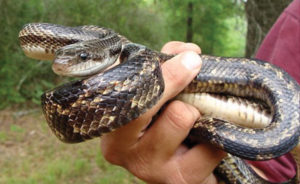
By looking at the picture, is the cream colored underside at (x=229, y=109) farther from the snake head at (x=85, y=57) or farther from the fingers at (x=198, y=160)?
the snake head at (x=85, y=57)

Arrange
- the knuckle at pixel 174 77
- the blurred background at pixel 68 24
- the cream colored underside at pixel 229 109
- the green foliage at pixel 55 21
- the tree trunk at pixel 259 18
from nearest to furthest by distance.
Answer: the knuckle at pixel 174 77, the cream colored underside at pixel 229 109, the tree trunk at pixel 259 18, the blurred background at pixel 68 24, the green foliage at pixel 55 21

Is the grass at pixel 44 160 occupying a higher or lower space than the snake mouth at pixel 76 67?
lower

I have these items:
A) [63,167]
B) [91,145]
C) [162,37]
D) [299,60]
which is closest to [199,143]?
[299,60]

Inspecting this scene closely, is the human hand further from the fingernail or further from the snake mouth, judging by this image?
the snake mouth

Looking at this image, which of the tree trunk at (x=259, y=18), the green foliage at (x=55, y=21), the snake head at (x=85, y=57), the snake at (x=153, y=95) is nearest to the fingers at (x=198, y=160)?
the snake at (x=153, y=95)

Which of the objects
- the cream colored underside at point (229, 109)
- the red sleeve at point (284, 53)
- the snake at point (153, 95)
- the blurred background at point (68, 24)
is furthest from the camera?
the blurred background at point (68, 24)

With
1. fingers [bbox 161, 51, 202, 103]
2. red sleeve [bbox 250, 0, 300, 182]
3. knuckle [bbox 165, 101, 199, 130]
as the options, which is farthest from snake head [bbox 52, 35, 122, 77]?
red sleeve [bbox 250, 0, 300, 182]

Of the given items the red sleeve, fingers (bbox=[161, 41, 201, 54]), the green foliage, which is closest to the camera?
fingers (bbox=[161, 41, 201, 54])

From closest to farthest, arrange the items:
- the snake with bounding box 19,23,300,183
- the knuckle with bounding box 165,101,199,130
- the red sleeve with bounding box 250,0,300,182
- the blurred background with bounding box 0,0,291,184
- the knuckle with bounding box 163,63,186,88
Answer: the snake with bounding box 19,23,300,183 → the knuckle with bounding box 163,63,186,88 → the knuckle with bounding box 165,101,199,130 → the red sleeve with bounding box 250,0,300,182 → the blurred background with bounding box 0,0,291,184
